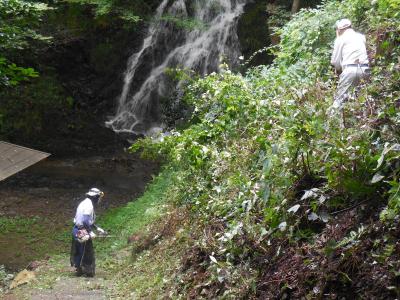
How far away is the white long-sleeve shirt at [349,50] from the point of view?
671cm

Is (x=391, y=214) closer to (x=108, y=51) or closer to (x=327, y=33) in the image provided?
(x=327, y=33)

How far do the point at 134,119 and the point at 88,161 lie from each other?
118 inches

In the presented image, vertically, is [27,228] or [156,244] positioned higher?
[156,244]

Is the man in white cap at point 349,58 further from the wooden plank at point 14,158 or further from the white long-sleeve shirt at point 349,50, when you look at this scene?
the wooden plank at point 14,158

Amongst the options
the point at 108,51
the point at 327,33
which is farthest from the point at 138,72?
the point at 327,33

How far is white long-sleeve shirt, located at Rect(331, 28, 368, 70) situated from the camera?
6.71m

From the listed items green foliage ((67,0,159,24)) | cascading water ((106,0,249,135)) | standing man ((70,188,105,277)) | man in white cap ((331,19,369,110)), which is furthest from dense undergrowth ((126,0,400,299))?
cascading water ((106,0,249,135))

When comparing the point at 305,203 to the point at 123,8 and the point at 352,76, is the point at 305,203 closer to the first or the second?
the point at 352,76

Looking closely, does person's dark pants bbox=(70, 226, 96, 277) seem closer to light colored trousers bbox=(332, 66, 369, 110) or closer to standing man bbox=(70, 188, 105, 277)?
standing man bbox=(70, 188, 105, 277)

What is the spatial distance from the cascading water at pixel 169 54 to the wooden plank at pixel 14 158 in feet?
32.5

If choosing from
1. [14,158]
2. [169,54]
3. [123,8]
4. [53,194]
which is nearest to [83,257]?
[14,158]

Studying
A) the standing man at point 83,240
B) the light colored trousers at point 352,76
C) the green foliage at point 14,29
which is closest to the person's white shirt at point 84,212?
the standing man at point 83,240

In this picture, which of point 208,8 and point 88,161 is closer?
point 88,161

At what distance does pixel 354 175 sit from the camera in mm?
4125
